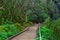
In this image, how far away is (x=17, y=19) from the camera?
101ft

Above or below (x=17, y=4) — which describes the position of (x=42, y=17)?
below

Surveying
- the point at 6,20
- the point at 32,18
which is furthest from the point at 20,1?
the point at 32,18

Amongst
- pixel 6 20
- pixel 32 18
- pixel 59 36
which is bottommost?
pixel 32 18

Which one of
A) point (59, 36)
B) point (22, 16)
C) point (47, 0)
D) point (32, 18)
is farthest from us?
point (32, 18)

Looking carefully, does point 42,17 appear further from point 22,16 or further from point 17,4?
point 17,4

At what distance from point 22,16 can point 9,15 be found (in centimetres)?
773

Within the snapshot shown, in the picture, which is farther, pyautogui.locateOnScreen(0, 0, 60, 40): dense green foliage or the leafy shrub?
pyautogui.locateOnScreen(0, 0, 60, 40): dense green foliage

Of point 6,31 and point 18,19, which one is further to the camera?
point 18,19

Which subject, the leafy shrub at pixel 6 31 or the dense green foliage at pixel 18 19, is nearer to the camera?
the leafy shrub at pixel 6 31

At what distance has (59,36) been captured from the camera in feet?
38.9

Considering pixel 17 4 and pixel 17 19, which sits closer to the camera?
pixel 17 4

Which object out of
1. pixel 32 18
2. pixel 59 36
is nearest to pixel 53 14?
pixel 32 18

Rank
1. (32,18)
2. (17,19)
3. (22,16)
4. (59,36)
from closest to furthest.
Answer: (59,36) < (17,19) < (22,16) < (32,18)

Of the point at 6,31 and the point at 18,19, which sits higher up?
the point at 6,31
